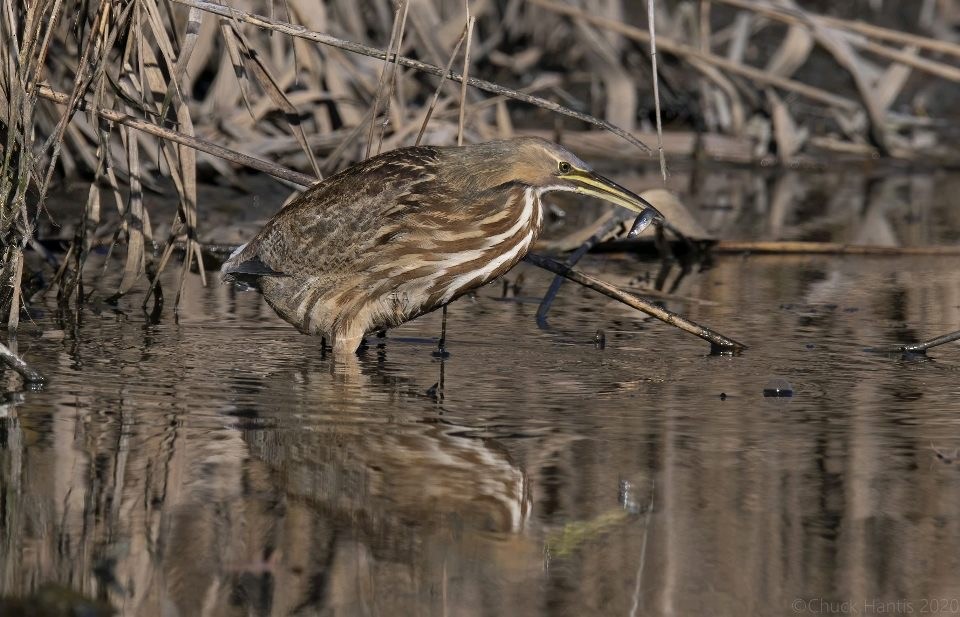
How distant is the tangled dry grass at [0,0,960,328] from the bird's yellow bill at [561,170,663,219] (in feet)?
0.68

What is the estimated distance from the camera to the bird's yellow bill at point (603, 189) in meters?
5.22

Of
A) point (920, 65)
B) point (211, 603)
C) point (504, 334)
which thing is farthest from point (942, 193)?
point (211, 603)

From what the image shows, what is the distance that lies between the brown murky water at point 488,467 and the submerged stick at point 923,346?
0.18 feet

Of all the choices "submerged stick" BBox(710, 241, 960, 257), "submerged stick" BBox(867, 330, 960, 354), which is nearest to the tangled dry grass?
"submerged stick" BBox(867, 330, 960, 354)

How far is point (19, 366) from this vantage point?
4.74 m

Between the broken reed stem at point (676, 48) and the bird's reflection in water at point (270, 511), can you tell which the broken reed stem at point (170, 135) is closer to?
the bird's reflection in water at point (270, 511)

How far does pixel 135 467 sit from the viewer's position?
3.98 metres

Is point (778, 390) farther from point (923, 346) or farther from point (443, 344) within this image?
point (443, 344)

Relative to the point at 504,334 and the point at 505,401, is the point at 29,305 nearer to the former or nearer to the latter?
the point at 504,334

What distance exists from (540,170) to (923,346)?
1408 millimetres

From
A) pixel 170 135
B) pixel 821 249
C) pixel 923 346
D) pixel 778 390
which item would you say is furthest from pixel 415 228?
pixel 821 249

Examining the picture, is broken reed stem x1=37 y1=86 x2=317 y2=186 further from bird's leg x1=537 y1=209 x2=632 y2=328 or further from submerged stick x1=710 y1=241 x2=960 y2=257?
submerged stick x1=710 y1=241 x2=960 y2=257

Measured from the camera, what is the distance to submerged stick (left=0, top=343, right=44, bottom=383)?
4.70 metres

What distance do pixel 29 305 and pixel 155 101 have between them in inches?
34.0
